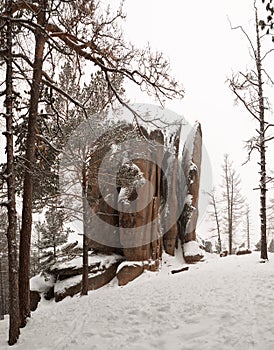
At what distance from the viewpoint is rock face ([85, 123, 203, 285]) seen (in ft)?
46.6

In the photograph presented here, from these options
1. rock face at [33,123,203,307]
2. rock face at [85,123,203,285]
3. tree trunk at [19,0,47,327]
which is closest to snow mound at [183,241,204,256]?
rock face at [33,123,203,307]

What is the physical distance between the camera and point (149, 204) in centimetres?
1864

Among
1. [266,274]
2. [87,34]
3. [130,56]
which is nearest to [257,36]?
[130,56]

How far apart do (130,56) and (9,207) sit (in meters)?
4.92

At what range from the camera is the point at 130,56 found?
782 centimetres

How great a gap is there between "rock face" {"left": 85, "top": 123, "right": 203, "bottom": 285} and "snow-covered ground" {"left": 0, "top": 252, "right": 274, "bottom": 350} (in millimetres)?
5331

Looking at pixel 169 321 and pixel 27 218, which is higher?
pixel 27 218

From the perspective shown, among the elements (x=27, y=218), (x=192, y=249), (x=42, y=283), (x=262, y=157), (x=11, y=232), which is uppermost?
(x=262, y=157)

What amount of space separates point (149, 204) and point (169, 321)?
1282cm

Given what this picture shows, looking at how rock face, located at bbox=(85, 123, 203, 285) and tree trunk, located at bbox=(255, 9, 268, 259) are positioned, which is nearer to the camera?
tree trunk, located at bbox=(255, 9, 268, 259)

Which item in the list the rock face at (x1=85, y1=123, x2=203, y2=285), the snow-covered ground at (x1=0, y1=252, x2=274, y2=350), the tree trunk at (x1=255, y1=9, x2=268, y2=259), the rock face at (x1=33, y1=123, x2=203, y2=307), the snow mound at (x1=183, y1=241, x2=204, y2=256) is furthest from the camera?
the snow mound at (x1=183, y1=241, x2=204, y2=256)

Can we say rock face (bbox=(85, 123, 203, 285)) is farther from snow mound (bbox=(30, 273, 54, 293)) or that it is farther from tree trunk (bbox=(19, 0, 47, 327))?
tree trunk (bbox=(19, 0, 47, 327))

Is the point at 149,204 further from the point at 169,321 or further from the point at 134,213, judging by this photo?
the point at 169,321

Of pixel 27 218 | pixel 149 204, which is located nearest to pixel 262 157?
pixel 149 204
